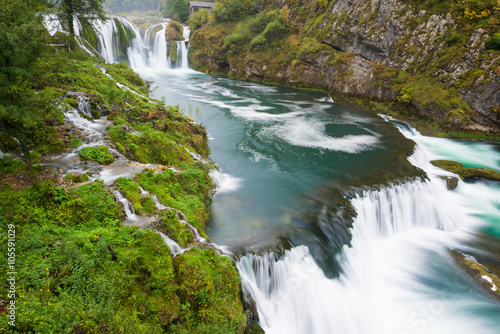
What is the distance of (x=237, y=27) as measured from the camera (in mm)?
45000

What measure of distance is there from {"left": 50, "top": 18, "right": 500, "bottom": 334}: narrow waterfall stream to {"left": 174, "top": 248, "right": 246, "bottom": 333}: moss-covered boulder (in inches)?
30.1

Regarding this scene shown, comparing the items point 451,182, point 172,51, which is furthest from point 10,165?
point 172,51

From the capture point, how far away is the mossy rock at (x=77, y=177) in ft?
25.6

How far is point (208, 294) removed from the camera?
19.8 feet

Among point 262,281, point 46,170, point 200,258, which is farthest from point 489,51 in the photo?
point 46,170

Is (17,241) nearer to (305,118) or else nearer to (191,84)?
(305,118)

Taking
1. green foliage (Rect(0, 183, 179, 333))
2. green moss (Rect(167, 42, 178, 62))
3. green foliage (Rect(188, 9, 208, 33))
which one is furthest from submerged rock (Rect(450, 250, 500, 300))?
green foliage (Rect(188, 9, 208, 33))

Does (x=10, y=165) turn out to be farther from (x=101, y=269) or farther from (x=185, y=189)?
(x=185, y=189)

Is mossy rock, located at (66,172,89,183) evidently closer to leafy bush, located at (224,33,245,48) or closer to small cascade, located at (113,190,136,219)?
small cascade, located at (113,190,136,219)

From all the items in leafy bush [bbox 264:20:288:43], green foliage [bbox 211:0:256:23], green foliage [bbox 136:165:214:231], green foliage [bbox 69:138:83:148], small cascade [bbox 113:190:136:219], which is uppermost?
green foliage [bbox 211:0:256:23]

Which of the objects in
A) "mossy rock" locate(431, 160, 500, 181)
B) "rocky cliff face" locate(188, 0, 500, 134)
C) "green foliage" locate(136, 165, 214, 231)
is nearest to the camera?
"green foliage" locate(136, 165, 214, 231)

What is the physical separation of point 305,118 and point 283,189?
12.7 meters

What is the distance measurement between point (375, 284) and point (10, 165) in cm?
1203

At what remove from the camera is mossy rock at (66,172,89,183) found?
7.80m
